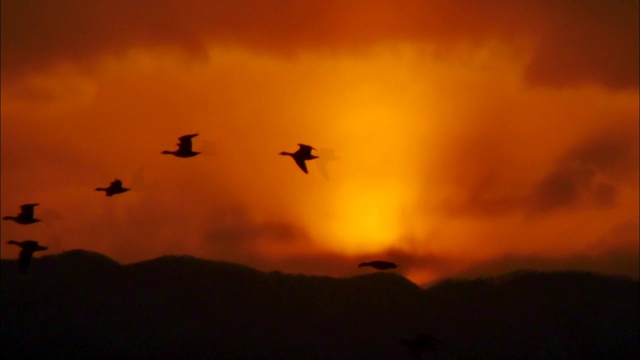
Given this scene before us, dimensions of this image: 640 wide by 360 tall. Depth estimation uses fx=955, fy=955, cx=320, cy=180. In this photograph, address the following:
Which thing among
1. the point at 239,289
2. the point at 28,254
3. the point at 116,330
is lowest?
the point at 28,254

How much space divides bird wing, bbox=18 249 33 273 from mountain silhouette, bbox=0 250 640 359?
89.0 metres

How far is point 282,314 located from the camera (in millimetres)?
158250

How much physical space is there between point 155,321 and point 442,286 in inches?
1948

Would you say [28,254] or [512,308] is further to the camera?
[512,308]

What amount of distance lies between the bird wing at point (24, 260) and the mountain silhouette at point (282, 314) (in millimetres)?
88969

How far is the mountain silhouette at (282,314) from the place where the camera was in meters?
147

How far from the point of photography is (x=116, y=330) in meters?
150

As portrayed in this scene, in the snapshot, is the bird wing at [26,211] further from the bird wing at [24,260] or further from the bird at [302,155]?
the bird at [302,155]

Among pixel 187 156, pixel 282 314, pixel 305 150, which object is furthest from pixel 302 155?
pixel 282 314

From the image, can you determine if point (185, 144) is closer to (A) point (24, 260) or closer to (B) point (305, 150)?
(B) point (305, 150)

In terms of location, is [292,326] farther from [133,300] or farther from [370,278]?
[133,300]

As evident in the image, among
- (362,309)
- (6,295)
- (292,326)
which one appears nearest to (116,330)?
(6,295)

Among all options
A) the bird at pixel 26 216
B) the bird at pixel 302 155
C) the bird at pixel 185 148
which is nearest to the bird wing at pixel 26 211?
the bird at pixel 26 216

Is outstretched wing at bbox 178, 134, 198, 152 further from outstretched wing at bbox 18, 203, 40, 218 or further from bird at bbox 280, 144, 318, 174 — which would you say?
outstretched wing at bbox 18, 203, 40, 218
